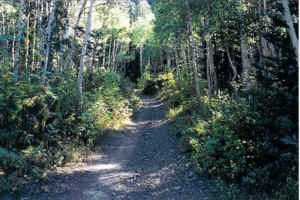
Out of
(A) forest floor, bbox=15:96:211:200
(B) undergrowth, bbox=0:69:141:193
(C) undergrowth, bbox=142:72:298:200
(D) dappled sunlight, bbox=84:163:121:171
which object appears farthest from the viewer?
(D) dappled sunlight, bbox=84:163:121:171

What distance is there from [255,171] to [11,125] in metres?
5.80

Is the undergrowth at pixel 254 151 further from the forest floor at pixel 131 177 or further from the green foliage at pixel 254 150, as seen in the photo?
the forest floor at pixel 131 177

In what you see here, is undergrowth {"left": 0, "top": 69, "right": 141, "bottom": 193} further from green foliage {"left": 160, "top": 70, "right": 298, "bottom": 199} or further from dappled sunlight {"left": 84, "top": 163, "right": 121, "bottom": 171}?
green foliage {"left": 160, "top": 70, "right": 298, "bottom": 199}

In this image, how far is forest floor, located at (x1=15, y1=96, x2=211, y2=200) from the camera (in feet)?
19.4

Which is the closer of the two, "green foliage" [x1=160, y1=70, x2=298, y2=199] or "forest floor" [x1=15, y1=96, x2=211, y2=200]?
"green foliage" [x1=160, y1=70, x2=298, y2=199]

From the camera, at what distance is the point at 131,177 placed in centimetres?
714

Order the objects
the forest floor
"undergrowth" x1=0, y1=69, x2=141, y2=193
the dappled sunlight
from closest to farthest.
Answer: the forest floor, "undergrowth" x1=0, y1=69, x2=141, y2=193, the dappled sunlight

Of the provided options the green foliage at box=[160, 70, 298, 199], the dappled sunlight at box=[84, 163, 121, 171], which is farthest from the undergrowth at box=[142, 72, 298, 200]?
the dappled sunlight at box=[84, 163, 121, 171]

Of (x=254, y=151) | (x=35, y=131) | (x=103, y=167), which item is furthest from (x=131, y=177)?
(x=254, y=151)

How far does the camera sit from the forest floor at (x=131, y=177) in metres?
5.91

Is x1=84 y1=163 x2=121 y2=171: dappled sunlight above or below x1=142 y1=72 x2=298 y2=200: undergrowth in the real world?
below

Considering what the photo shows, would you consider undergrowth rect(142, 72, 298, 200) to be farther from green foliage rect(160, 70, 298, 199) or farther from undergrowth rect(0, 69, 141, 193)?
undergrowth rect(0, 69, 141, 193)

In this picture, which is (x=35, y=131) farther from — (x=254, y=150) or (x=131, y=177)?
(x=254, y=150)

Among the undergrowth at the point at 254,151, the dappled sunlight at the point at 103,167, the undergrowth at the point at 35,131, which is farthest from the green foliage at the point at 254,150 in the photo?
Result: the undergrowth at the point at 35,131
